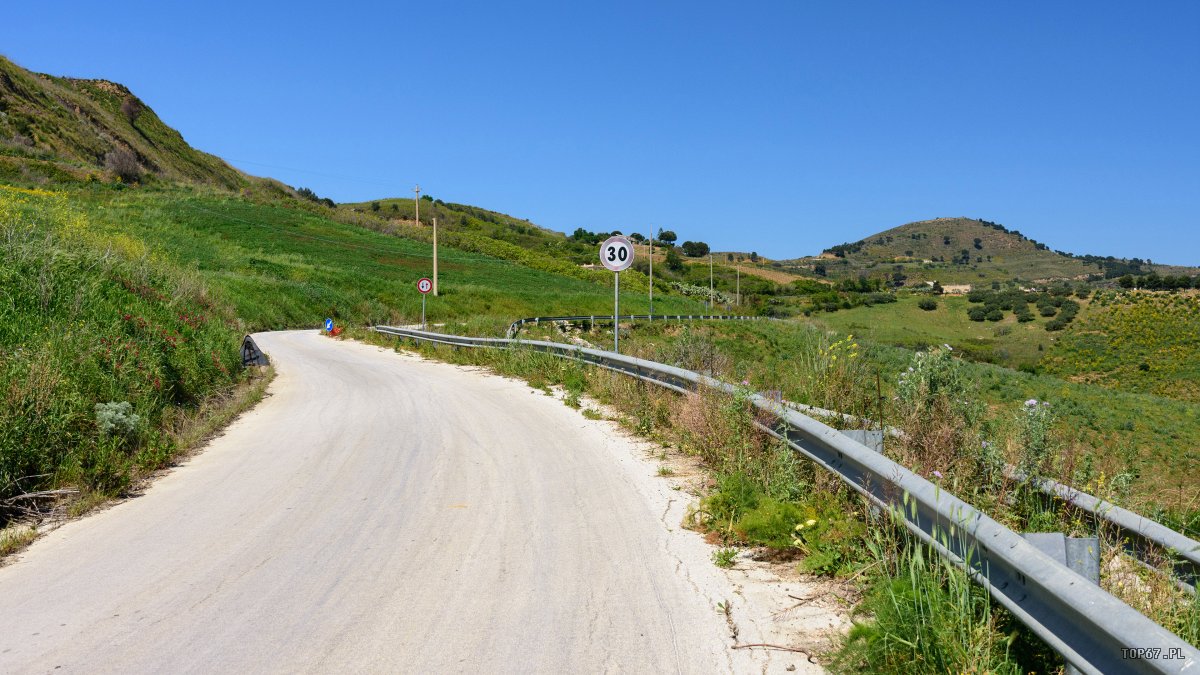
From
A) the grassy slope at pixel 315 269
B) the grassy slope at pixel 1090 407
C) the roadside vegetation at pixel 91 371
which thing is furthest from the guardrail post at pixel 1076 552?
the grassy slope at pixel 315 269

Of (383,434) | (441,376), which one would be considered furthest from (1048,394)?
(383,434)

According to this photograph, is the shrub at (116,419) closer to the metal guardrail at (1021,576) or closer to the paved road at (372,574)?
the paved road at (372,574)

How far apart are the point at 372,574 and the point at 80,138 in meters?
97.3

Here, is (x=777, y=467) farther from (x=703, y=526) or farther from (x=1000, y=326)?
(x=1000, y=326)

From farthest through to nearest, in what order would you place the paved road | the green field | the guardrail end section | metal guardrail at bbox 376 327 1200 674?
the green field
the guardrail end section
the paved road
metal guardrail at bbox 376 327 1200 674

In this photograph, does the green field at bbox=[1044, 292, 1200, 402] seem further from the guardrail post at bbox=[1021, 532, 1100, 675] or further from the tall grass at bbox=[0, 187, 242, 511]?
the guardrail post at bbox=[1021, 532, 1100, 675]

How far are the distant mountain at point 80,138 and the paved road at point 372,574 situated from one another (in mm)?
64059

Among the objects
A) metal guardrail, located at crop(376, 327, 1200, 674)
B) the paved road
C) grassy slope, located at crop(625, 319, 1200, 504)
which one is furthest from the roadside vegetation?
grassy slope, located at crop(625, 319, 1200, 504)

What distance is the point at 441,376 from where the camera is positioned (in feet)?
58.4

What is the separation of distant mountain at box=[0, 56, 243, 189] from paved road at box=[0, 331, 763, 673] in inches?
2522

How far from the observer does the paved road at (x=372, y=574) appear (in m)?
3.76

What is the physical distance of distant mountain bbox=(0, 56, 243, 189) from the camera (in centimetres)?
6625

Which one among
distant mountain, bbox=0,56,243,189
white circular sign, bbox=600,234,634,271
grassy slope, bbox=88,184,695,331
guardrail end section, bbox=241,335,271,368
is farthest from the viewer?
distant mountain, bbox=0,56,243,189

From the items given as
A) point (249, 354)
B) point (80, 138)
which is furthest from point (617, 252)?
point (80, 138)
